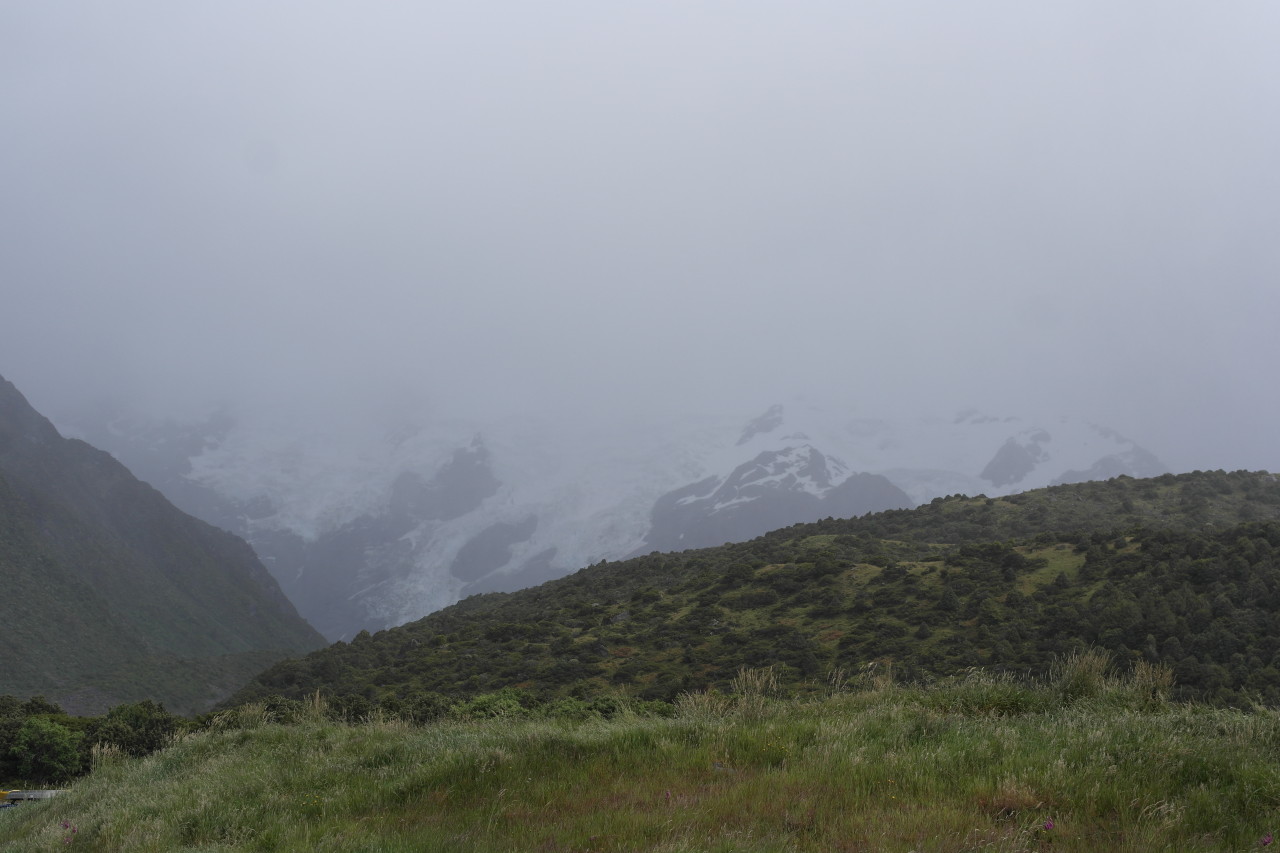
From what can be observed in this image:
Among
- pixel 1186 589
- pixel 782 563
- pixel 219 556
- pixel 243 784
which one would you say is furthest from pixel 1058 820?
pixel 219 556

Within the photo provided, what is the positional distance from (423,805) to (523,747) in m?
1.80

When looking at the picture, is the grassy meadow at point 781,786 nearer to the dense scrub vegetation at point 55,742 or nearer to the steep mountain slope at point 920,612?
the dense scrub vegetation at point 55,742

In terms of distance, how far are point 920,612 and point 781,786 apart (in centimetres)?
2776

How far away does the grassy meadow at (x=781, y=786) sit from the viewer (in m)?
5.70

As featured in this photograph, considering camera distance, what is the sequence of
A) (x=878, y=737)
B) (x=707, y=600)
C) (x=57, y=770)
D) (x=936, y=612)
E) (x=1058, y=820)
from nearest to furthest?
1. (x=1058, y=820)
2. (x=878, y=737)
3. (x=57, y=770)
4. (x=936, y=612)
5. (x=707, y=600)

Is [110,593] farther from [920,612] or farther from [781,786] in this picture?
[781,786]

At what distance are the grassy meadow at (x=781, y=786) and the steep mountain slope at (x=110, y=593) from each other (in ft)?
292

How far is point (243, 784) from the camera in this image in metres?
9.73

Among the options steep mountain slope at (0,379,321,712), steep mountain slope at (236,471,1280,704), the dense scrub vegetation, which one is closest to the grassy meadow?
the dense scrub vegetation

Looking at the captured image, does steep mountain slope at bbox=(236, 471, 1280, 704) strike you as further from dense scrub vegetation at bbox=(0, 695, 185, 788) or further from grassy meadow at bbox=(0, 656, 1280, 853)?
grassy meadow at bbox=(0, 656, 1280, 853)

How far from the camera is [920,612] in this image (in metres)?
31.9

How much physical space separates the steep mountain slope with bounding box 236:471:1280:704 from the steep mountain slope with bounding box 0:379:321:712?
5767 cm

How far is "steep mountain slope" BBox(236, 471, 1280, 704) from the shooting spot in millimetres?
24719

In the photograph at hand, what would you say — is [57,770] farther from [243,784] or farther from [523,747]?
[523,747]
